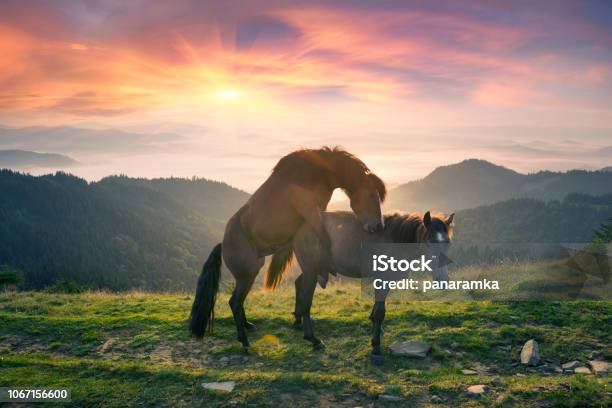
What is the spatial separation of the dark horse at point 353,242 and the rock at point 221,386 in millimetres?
2388

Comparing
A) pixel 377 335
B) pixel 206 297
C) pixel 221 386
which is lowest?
pixel 221 386

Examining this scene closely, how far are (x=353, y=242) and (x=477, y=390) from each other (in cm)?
435

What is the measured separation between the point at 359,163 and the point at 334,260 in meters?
2.69

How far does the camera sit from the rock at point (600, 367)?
802 centimetres

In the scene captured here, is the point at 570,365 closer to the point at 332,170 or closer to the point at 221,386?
the point at 332,170

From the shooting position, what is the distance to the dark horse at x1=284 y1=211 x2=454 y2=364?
874cm

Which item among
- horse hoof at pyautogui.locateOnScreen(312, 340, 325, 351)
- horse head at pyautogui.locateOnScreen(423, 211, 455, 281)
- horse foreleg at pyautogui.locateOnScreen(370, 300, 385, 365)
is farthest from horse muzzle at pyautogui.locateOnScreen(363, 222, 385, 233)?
horse hoof at pyautogui.locateOnScreen(312, 340, 325, 351)

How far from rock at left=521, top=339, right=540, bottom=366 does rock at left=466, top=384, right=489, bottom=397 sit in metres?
1.87

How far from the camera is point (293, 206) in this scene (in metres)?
9.46

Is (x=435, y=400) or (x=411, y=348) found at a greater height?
(x=411, y=348)

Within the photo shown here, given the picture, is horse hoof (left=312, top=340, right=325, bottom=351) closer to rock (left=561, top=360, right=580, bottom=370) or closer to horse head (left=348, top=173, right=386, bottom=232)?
horse head (left=348, top=173, right=386, bottom=232)

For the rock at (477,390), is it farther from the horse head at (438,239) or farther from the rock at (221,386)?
the rock at (221,386)

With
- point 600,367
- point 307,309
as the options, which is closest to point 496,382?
point 600,367

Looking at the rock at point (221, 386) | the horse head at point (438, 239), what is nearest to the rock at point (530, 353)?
the horse head at point (438, 239)
